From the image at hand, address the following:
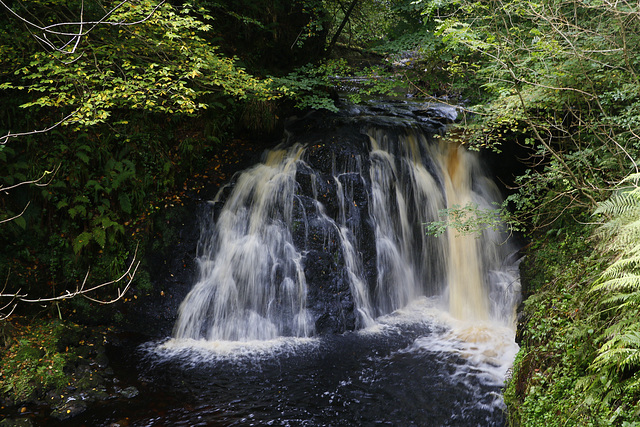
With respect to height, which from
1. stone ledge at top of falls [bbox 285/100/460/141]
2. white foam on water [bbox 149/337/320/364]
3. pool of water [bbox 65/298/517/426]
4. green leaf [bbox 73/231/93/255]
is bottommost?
pool of water [bbox 65/298/517/426]

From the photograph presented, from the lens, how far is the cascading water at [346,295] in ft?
18.9

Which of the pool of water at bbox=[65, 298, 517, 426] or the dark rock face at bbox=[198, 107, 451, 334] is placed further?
the dark rock face at bbox=[198, 107, 451, 334]

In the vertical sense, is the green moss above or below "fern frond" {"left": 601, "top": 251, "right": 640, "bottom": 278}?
below

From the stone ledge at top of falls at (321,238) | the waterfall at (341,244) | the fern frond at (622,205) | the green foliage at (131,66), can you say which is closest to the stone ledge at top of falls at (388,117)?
the stone ledge at top of falls at (321,238)

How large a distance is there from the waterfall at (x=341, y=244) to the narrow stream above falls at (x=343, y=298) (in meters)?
0.03

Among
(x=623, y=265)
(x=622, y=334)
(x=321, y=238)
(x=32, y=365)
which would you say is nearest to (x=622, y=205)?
(x=623, y=265)

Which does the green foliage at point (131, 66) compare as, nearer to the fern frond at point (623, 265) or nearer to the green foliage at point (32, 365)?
the green foliage at point (32, 365)

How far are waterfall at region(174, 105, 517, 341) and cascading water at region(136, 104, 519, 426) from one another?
0.03 metres

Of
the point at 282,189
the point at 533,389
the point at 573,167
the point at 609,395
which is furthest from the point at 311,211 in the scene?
the point at 609,395

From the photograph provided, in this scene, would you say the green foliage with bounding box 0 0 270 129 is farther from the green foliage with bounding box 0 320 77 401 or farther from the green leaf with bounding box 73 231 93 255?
the green foliage with bounding box 0 320 77 401

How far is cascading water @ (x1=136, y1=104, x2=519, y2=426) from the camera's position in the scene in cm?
577

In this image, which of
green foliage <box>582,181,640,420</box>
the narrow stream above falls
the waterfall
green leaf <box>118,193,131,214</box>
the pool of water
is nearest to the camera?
green foliage <box>582,181,640,420</box>

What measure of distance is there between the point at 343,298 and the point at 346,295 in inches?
3.7

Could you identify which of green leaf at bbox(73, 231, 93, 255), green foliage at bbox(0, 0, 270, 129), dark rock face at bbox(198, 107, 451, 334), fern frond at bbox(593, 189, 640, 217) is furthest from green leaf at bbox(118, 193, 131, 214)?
fern frond at bbox(593, 189, 640, 217)
